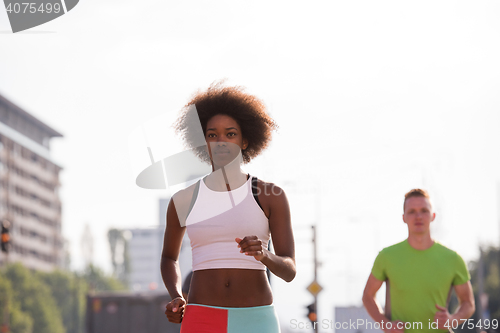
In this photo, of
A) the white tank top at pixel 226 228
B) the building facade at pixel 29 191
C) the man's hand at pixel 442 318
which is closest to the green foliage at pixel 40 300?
the building facade at pixel 29 191

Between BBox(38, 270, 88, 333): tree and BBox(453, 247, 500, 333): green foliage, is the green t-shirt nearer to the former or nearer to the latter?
BBox(453, 247, 500, 333): green foliage

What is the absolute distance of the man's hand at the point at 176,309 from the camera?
3648 mm

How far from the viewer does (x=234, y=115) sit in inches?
165

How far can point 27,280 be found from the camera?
81.8 meters

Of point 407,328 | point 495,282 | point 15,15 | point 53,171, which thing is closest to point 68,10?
point 15,15

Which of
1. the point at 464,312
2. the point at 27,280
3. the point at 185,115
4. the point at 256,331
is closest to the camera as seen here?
the point at 256,331

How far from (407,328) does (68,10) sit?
357cm

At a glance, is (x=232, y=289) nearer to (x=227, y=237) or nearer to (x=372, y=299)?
(x=227, y=237)

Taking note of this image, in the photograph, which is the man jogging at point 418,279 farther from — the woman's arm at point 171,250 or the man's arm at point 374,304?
the woman's arm at point 171,250

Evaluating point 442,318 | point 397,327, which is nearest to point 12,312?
point 397,327

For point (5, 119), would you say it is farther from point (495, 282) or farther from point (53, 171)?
point (495, 282)

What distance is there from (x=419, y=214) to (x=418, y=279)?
466mm

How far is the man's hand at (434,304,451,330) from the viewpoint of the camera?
16.4 feet

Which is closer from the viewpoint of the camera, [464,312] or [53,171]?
[464,312]
